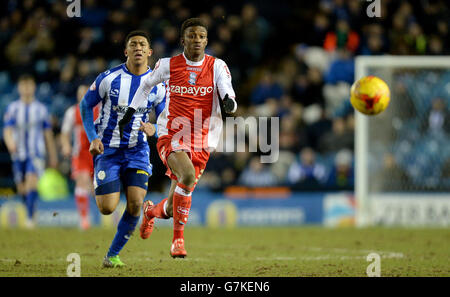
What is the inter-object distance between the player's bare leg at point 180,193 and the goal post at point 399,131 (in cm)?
756

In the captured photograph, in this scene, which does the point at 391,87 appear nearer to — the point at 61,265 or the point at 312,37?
the point at 312,37

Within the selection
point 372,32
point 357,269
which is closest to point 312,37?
point 372,32

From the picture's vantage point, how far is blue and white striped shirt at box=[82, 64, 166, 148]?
7582 mm

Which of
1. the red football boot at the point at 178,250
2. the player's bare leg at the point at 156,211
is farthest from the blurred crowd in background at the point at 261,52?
the red football boot at the point at 178,250

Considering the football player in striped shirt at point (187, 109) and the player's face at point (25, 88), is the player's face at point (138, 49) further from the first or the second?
the player's face at point (25, 88)

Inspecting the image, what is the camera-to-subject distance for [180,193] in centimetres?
737

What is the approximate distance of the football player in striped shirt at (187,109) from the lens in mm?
7312

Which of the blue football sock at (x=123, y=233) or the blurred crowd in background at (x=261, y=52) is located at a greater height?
the blurred crowd in background at (x=261, y=52)

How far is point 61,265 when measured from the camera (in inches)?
308

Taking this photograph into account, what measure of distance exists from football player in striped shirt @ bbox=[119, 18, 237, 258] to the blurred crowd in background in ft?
24.9

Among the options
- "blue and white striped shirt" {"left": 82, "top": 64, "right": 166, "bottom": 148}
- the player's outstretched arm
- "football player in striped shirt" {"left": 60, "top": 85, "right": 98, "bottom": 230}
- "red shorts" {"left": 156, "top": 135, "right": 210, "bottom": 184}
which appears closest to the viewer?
the player's outstretched arm

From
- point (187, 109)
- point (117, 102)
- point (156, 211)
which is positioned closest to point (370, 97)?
point (187, 109)

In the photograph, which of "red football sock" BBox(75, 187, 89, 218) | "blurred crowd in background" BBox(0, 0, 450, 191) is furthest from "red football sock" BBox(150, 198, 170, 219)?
"blurred crowd in background" BBox(0, 0, 450, 191)

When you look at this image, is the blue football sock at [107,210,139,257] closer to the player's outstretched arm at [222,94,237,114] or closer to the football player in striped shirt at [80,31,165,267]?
the football player in striped shirt at [80,31,165,267]
